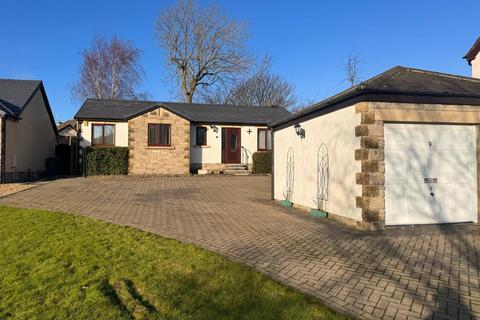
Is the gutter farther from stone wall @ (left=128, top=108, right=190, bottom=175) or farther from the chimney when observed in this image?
stone wall @ (left=128, top=108, right=190, bottom=175)

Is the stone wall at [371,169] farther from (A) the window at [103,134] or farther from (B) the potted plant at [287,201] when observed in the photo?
(A) the window at [103,134]

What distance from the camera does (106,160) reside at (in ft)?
67.6

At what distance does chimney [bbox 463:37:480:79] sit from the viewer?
1975 cm

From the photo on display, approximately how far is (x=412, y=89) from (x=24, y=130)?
2018 cm

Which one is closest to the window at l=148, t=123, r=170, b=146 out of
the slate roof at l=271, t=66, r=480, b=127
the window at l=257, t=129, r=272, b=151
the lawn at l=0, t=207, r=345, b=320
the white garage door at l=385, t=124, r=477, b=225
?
the window at l=257, t=129, r=272, b=151

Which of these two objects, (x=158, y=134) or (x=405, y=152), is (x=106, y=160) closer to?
(x=158, y=134)

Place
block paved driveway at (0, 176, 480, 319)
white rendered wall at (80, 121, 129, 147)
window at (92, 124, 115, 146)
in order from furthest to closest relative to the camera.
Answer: window at (92, 124, 115, 146), white rendered wall at (80, 121, 129, 147), block paved driveway at (0, 176, 480, 319)

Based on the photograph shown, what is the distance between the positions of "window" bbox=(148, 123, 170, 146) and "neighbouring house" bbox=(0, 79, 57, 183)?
276 inches

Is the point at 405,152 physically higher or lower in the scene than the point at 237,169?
higher

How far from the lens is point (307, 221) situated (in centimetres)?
891

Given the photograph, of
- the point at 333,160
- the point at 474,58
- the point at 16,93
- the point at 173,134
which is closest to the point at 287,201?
the point at 333,160

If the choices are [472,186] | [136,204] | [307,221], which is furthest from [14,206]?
[472,186]

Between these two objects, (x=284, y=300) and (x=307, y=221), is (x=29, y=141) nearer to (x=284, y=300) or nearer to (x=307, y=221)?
(x=307, y=221)

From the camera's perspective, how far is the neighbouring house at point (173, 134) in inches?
845
